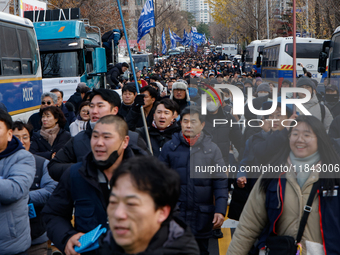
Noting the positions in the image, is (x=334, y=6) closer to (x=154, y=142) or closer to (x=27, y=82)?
(x=27, y=82)

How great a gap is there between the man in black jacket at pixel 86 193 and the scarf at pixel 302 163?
1.09 metres

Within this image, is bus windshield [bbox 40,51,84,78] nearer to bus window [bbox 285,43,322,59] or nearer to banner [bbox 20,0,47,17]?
banner [bbox 20,0,47,17]

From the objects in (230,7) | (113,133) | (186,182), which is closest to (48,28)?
(186,182)

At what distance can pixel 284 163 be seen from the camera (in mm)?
2926

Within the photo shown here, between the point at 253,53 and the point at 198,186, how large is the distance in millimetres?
→ 34915

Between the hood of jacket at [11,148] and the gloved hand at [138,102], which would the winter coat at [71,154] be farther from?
the gloved hand at [138,102]

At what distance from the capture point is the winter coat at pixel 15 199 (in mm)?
3031

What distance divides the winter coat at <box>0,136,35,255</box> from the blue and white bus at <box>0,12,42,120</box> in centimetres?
680

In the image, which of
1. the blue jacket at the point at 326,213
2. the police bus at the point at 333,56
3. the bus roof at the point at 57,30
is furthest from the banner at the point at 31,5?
the blue jacket at the point at 326,213

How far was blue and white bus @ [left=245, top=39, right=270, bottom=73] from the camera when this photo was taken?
3647 cm

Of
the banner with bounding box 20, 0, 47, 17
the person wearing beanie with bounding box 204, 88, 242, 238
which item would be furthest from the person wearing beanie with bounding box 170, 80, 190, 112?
the banner with bounding box 20, 0, 47, 17

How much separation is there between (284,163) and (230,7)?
54.8 metres

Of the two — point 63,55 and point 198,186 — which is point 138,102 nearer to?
point 198,186

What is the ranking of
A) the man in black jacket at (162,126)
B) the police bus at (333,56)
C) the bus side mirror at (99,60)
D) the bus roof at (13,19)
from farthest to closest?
the bus side mirror at (99,60) < the police bus at (333,56) < the bus roof at (13,19) < the man in black jacket at (162,126)
